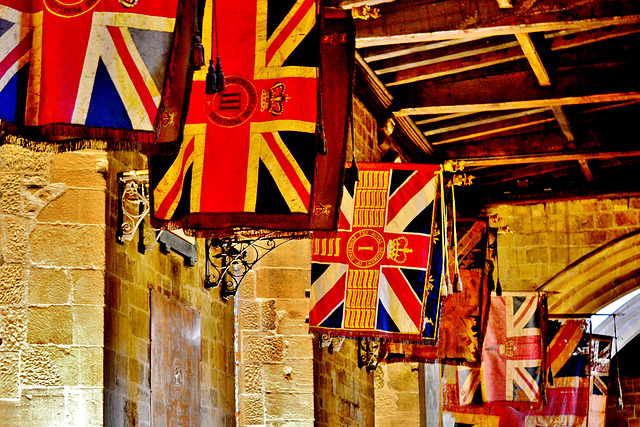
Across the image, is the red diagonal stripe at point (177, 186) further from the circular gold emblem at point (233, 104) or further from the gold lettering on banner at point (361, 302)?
the gold lettering on banner at point (361, 302)

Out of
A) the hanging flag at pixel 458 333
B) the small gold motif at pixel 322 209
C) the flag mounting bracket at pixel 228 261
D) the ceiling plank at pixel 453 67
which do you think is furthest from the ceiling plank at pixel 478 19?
the small gold motif at pixel 322 209

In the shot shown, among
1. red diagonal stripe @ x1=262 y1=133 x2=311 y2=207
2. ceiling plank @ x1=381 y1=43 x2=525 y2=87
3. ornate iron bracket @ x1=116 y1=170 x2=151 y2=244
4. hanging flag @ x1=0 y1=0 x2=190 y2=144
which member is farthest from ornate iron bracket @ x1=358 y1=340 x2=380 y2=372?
hanging flag @ x1=0 y1=0 x2=190 y2=144

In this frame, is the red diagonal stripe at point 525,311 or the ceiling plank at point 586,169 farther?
the ceiling plank at point 586,169

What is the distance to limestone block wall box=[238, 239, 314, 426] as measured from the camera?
7098 millimetres

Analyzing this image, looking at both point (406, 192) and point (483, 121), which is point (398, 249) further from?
point (483, 121)

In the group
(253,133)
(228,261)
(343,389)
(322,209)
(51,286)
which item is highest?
(253,133)

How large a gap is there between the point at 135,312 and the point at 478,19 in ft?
11.9

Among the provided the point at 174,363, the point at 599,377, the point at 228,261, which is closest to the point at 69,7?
the point at 174,363

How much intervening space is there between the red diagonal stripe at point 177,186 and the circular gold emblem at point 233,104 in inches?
6.0

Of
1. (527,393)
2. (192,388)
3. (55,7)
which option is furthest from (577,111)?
(55,7)

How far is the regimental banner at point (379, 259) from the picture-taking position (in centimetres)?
675

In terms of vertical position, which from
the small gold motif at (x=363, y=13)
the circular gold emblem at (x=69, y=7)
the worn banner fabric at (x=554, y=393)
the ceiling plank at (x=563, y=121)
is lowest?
the worn banner fabric at (x=554, y=393)

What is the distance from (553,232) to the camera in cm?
1341

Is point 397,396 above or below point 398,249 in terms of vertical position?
below
